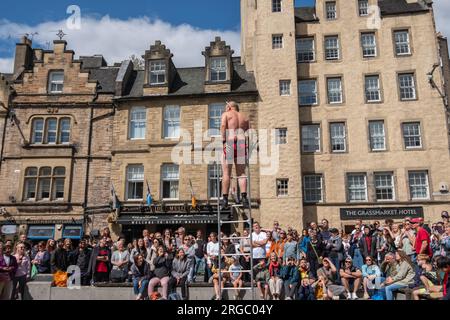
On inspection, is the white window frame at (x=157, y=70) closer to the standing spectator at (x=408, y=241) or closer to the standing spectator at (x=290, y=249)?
the standing spectator at (x=290, y=249)

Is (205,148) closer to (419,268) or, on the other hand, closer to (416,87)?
(416,87)

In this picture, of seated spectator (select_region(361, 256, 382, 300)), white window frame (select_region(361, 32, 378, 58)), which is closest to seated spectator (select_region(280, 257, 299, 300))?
seated spectator (select_region(361, 256, 382, 300))

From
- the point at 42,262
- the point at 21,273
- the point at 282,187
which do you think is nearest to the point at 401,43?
the point at 282,187

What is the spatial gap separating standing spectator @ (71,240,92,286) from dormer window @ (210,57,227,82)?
1545cm

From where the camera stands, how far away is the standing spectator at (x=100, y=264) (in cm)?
1304

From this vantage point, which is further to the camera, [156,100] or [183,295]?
[156,100]

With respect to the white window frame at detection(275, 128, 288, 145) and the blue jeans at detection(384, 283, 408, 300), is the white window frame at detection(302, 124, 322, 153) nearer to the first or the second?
the white window frame at detection(275, 128, 288, 145)

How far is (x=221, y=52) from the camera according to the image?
2634cm

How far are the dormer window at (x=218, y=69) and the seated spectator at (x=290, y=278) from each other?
16830 millimetres

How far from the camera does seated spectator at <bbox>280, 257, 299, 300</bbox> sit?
439 inches

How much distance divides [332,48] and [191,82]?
954cm

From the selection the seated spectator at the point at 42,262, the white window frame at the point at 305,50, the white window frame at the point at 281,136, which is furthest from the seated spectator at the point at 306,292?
the white window frame at the point at 305,50

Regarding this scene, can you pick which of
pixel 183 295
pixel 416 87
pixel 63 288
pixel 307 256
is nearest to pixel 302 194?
pixel 416 87
